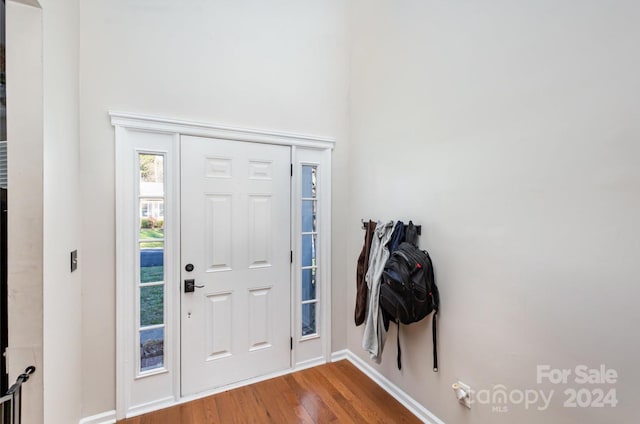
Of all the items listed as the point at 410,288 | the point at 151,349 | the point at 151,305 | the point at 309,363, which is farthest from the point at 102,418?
the point at 410,288

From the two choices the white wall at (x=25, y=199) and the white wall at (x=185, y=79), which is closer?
the white wall at (x=25, y=199)

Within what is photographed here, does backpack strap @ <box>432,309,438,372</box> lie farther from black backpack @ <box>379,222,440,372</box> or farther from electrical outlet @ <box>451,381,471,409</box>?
electrical outlet @ <box>451,381,471,409</box>

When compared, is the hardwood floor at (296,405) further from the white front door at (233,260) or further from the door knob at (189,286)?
the door knob at (189,286)

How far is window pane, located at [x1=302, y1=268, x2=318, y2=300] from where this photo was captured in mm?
2666

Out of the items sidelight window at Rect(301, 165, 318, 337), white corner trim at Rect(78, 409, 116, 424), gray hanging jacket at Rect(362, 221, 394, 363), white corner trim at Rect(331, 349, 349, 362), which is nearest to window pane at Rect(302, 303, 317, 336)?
sidelight window at Rect(301, 165, 318, 337)

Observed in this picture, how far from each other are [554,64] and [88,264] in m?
2.87

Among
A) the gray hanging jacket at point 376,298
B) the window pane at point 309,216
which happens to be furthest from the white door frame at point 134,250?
the gray hanging jacket at point 376,298

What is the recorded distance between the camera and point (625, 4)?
111 centimetres

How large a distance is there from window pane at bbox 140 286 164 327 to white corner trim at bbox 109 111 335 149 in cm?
116

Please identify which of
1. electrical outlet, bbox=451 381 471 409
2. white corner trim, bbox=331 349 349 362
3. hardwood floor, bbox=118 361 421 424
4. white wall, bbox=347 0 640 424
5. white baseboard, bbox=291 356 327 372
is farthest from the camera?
white corner trim, bbox=331 349 349 362

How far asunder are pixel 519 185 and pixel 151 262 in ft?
7.83

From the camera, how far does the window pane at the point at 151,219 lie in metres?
2.05

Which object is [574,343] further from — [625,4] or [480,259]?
[625,4]

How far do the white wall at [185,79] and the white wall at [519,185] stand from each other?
697mm
